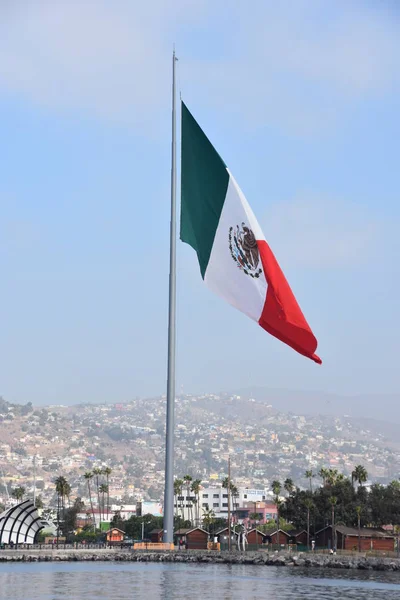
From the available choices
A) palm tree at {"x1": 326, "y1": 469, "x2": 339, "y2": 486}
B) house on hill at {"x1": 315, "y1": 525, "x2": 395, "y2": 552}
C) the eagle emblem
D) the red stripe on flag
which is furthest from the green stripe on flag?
palm tree at {"x1": 326, "y1": 469, "x2": 339, "y2": 486}

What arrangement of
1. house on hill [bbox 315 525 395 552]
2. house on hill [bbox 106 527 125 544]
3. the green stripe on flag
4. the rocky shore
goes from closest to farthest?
the green stripe on flag → the rocky shore → house on hill [bbox 315 525 395 552] → house on hill [bbox 106 527 125 544]

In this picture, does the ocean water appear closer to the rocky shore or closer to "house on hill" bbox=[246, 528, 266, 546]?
the rocky shore

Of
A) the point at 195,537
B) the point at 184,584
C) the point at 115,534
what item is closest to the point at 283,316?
the point at 184,584

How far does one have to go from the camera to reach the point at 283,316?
22.8 metres

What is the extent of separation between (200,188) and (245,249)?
3307mm

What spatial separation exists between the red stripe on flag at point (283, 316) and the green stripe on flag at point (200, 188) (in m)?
2.84

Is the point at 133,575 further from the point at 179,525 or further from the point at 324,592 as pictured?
the point at 179,525

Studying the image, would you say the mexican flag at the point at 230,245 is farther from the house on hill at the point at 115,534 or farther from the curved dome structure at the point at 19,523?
the house on hill at the point at 115,534

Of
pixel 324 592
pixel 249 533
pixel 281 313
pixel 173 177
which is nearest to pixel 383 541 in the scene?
pixel 249 533

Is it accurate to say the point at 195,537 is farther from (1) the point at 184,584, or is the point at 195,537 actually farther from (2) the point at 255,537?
(1) the point at 184,584

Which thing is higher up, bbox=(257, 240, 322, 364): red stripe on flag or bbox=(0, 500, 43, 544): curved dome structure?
bbox=(257, 240, 322, 364): red stripe on flag

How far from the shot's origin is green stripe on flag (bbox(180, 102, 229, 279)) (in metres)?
26.5

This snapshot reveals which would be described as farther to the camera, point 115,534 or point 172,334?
point 115,534

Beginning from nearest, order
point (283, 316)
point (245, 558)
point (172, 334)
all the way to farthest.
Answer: point (283, 316), point (172, 334), point (245, 558)
